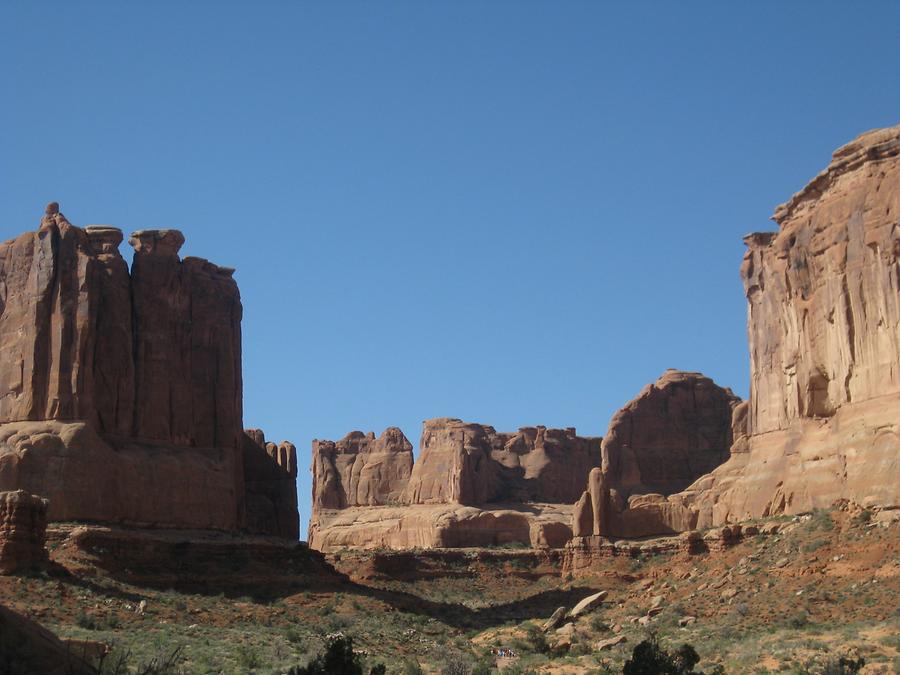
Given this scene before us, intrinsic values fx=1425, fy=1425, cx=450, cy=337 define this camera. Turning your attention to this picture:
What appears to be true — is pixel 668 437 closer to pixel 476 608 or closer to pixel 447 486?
pixel 447 486

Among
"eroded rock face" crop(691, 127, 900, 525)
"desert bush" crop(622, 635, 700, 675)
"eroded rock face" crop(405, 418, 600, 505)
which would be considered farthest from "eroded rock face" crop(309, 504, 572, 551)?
"desert bush" crop(622, 635, 700, 675)

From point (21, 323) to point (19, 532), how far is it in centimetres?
1774

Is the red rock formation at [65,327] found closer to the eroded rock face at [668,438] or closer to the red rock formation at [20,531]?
the red rock formation at [20,531]

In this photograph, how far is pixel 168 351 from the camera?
2815 inches

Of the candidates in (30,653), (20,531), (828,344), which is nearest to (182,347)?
(20,531)

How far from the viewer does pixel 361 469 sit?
139375mm

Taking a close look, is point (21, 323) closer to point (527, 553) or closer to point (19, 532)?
point (19, 532)

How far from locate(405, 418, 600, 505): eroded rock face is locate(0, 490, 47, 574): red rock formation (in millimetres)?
67434

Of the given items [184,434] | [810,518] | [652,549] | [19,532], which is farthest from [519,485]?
[19,532]

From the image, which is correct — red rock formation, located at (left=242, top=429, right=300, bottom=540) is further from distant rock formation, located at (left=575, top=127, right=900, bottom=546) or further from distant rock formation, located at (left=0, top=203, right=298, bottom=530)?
distant rock formation, located at (left=575, top=127, right=900, bottom=546)

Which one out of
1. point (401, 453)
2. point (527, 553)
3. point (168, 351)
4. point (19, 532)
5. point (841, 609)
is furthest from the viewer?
point (401, 453)

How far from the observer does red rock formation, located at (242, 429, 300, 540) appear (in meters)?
79.9

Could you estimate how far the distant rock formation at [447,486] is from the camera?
11038cm

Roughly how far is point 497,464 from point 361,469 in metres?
17.1
